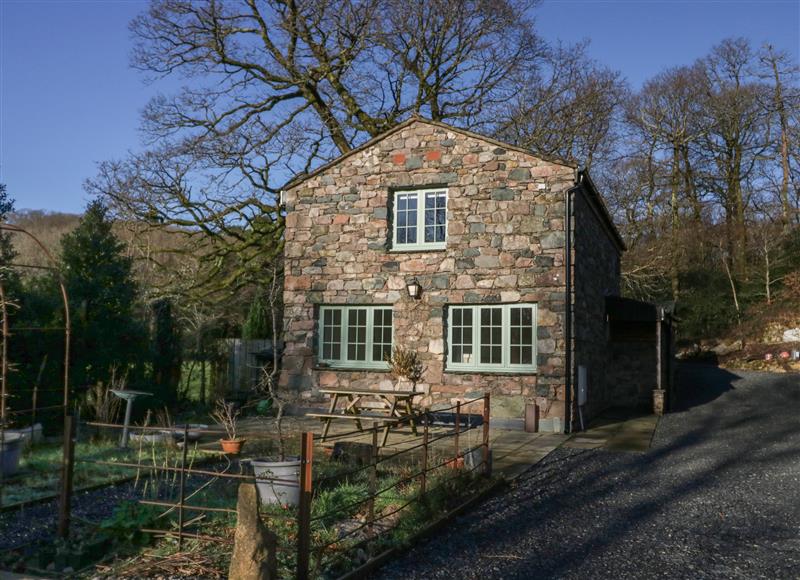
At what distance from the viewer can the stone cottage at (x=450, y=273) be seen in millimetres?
11859

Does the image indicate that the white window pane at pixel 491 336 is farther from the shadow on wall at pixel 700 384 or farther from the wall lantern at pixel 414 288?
the shadow on wall at pixel 700 384

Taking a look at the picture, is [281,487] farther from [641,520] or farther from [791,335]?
[791,335]

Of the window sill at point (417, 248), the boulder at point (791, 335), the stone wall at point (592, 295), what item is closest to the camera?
the stone wall at point (592, 295)

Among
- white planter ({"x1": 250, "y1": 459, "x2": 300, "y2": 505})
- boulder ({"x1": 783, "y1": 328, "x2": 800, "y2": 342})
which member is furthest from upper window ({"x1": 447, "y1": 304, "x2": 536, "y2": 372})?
boulder ({"x1": 783, "y1": 328, "x2": 800, "y2": 342})

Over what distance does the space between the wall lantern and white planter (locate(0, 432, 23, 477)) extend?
22.5ft

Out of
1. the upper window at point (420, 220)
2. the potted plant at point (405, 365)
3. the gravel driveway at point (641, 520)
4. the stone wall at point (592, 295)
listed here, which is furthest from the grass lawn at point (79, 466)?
the stone wall at point (592, 295)

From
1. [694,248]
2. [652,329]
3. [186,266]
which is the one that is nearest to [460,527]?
[652,329]

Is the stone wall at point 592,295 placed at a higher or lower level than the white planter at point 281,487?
higher

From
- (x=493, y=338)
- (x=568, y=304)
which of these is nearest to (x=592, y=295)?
(x=568, y=304)

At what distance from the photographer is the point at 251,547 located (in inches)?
154

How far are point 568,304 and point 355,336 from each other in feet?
13.4

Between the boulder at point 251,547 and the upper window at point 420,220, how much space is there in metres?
9.10

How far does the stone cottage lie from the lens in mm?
11859

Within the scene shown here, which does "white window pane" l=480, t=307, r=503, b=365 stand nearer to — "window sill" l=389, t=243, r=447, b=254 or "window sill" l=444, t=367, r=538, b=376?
"window sill" l=444, t=367, r=538, b=376
